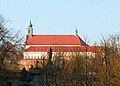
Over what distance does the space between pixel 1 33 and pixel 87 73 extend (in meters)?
7.14

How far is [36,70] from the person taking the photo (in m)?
38.3

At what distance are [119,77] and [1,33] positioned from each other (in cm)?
920

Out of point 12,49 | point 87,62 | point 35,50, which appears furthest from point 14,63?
point 35,50

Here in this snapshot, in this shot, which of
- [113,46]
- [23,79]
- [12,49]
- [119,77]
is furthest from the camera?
[23,79]

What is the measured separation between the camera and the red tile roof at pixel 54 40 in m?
143

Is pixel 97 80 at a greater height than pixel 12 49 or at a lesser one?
lesser

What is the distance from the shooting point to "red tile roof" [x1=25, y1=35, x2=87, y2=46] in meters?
143

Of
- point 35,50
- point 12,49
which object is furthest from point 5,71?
point 35,50

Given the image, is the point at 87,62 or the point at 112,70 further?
the point at 87,62

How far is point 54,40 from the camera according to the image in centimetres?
14425

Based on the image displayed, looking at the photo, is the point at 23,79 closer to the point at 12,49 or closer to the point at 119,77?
the point at 12,49

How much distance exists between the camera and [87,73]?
103 ft

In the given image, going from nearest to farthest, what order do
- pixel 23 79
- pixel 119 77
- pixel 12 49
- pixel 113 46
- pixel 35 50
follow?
pixel 119 77
pixel 12 49
pixel 113 46
pixel 23 79
pixel 35 50

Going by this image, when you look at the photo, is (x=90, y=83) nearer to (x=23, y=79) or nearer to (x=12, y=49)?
(x=12, y=49)
